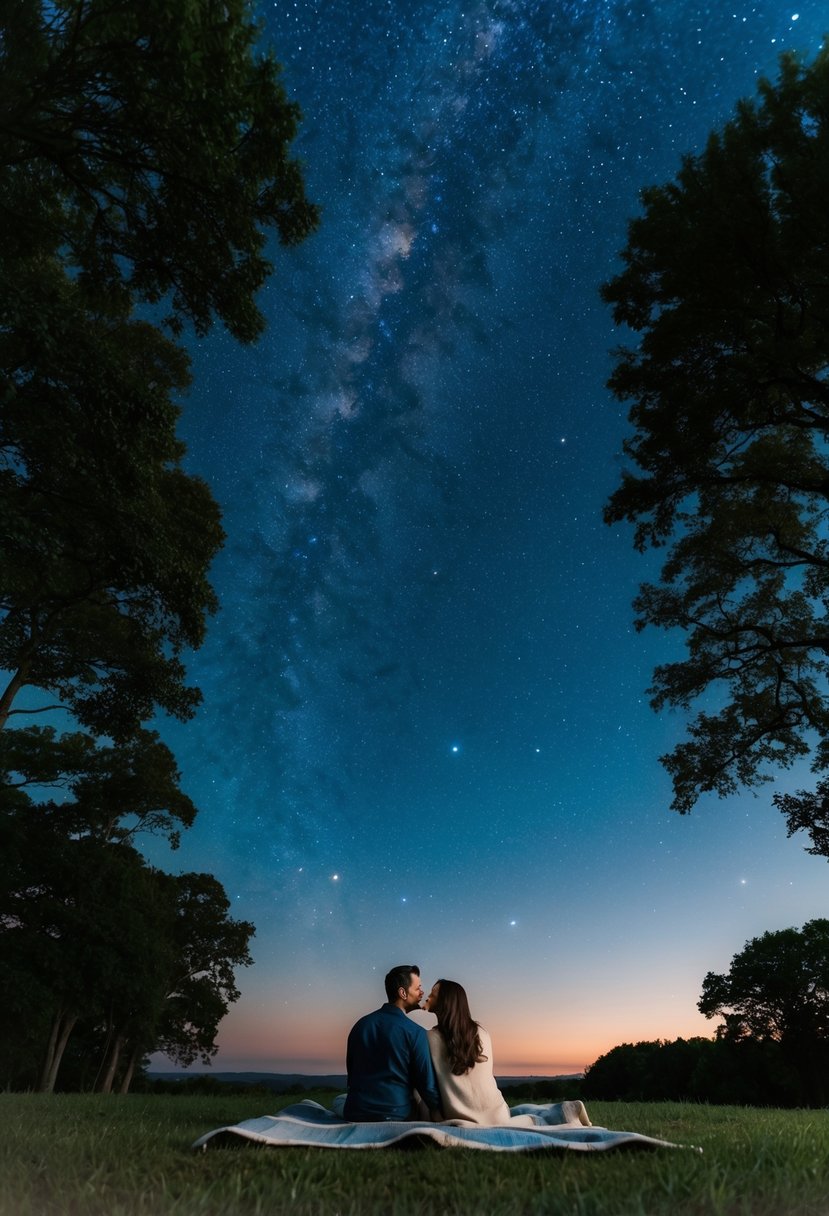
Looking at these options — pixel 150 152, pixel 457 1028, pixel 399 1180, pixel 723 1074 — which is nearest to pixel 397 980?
pixel 457 1028

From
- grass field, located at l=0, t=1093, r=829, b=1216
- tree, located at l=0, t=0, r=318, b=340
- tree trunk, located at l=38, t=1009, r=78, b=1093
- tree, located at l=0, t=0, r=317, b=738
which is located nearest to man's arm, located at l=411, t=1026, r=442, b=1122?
grass field, located at l=0, t=1093, r=829, b=1216

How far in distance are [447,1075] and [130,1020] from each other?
76.9 ft

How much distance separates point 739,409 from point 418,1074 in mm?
11664

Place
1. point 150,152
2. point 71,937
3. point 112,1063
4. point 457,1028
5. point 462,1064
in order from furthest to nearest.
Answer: point 112,1063 < point 71,937 < point 150,152 < point 457,1028 < point 462,1064

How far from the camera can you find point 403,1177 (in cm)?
364

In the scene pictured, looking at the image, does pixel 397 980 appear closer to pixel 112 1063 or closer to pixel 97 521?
pixel 97 521

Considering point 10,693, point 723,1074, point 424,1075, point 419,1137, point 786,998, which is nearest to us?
point 419,1137

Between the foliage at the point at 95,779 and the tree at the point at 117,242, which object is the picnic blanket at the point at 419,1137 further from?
the foliage at the point at 95,779

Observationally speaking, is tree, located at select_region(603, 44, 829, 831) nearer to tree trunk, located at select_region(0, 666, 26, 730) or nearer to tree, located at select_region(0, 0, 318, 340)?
tree, located at select_region(0, 0, 318, 340)

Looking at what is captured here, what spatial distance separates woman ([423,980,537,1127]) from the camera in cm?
560

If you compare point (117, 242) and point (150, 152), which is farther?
point (117, 242)

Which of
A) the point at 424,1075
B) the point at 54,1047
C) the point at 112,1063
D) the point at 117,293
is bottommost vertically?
the point at 424,1075

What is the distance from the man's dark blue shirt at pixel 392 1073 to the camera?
5.56m

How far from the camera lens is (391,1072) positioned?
5617mm
